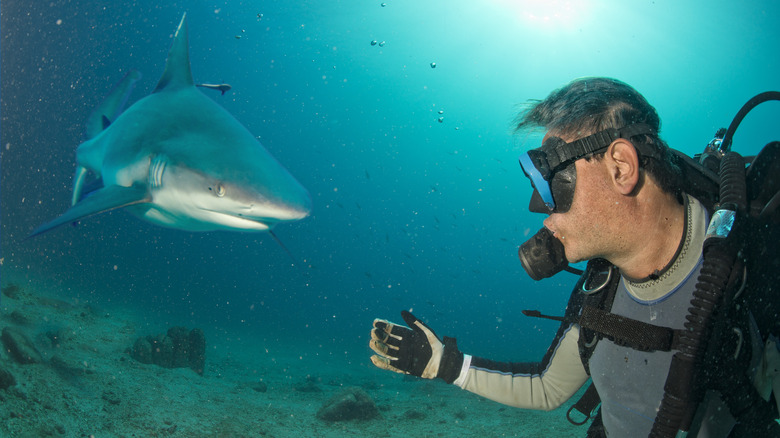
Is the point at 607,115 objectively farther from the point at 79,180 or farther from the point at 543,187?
the point at 79,180

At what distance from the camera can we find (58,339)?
6965 millimetres

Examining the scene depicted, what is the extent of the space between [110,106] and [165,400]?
4.76 metres

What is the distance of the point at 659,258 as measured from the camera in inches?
61.9

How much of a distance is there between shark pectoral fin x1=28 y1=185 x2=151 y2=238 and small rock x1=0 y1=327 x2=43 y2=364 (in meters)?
3.52

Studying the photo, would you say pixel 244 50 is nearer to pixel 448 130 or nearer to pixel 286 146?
pixel 448 130

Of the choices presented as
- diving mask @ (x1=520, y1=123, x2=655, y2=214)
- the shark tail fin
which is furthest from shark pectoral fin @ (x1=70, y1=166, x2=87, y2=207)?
diving mask @ (x1=520, y1=123, x2=655, y2=214)

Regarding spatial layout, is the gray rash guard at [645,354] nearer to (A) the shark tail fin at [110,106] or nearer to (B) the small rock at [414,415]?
(B) the small rock at [414,415]

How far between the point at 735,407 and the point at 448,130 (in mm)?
79108

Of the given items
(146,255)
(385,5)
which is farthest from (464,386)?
(146,255)

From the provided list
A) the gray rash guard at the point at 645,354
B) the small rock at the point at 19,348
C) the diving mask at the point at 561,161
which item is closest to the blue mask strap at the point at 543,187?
the diving mask at the point at 561,161

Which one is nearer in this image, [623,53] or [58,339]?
[58,339]

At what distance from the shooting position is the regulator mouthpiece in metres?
1.95

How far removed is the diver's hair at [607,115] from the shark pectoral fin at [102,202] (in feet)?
12.9

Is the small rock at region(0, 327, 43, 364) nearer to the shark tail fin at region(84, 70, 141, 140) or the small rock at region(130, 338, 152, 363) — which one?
the small rock at region(130, 338, 152, 363)
